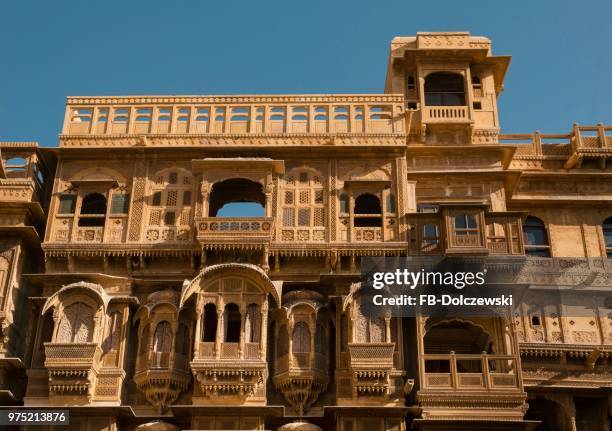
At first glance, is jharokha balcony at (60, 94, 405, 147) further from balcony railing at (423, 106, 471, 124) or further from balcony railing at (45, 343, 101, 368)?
balcony railing at (45, 343, 101, 368)

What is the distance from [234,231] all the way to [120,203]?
3342 millimetres

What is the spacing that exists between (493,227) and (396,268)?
2.83m

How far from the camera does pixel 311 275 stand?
896 inches

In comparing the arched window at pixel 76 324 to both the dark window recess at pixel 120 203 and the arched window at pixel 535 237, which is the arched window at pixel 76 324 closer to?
the dark window recess at pixel 120 203

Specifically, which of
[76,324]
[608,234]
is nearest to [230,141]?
[76,324]

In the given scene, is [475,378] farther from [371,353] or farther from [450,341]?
[450,341]

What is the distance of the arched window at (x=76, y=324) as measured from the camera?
21594 millimetres

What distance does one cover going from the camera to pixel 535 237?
1001 inches

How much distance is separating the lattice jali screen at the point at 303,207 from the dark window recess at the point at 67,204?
5.52 metres

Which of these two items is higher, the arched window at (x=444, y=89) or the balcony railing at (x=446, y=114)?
the arched window at (x=444, y=89)

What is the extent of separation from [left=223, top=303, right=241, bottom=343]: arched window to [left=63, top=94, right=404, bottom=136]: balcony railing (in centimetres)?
513

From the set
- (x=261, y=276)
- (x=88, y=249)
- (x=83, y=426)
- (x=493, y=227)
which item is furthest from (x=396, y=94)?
(x=83, y=426)

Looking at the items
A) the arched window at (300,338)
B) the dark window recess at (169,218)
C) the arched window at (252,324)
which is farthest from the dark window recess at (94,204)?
the arched window at (300,338)

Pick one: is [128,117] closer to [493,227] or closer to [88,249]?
[88,249]
